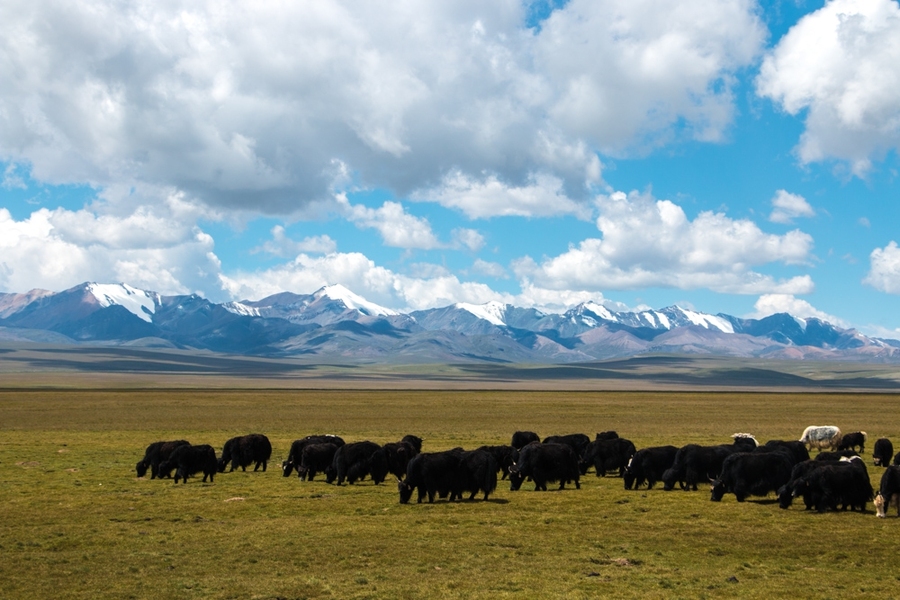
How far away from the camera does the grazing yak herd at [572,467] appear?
2008 cm

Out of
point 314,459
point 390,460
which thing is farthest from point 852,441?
point 314,459

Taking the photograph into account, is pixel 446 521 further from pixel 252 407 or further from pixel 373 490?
pixel 252 407

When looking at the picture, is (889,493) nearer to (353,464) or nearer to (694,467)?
(694,467)

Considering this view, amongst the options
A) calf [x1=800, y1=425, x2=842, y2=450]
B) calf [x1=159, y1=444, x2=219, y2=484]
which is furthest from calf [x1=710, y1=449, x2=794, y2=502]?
calf [x1=800, y1=425, x2=842, y2=450]

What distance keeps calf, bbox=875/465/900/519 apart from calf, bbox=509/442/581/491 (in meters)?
8.57

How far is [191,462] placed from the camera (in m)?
27.7

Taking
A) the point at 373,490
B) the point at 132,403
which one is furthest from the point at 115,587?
the point at 132,403

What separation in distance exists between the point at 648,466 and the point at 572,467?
246 centimetres

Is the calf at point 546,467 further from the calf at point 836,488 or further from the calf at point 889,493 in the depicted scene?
the calf at point 889,493

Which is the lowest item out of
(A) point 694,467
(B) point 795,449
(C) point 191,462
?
(C) point 191,462

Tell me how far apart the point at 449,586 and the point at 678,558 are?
4865 millimetres

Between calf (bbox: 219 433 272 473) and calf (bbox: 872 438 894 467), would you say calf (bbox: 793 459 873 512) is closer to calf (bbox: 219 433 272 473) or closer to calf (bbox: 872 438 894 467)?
calf (bbox: 872 438 894 467)

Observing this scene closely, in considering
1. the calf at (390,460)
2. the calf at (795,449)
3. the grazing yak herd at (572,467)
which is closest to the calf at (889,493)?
the grazing yak herd at (572,467)

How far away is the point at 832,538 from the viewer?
54.9ft
